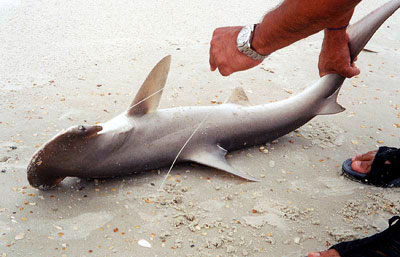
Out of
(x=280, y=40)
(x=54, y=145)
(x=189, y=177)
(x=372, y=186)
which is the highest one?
(x=280, y=40)

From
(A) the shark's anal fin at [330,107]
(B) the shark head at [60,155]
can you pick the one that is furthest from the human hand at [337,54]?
(B) the shark head at [60,155]

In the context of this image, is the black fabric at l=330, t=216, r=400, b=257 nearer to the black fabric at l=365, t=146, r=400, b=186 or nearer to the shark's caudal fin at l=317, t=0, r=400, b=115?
the black fabric at l=365, t=146, r=400, b=186

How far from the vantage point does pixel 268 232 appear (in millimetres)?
2523

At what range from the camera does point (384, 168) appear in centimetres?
297

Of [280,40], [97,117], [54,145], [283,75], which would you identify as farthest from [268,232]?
[283,75]

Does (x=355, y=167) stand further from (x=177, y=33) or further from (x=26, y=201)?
(x=177, y=33)

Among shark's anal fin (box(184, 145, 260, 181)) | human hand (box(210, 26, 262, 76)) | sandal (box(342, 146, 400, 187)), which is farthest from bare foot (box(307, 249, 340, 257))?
human hand (box(210, 26, 262, 76))

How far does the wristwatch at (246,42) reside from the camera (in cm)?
209

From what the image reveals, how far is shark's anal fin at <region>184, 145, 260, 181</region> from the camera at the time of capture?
9.77 ft

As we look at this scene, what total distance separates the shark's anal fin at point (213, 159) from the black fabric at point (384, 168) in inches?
35.7

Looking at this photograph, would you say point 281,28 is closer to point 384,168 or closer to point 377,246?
point 377,246

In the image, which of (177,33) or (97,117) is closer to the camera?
(97,117)

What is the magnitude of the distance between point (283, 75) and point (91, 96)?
2250 millimetres

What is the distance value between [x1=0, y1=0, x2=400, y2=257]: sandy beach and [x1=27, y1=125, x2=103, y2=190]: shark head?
0.16 meters
